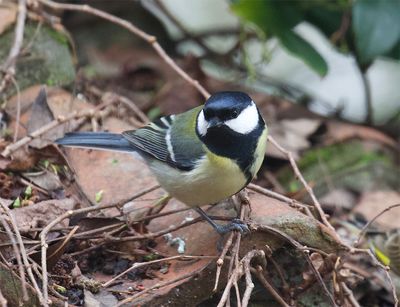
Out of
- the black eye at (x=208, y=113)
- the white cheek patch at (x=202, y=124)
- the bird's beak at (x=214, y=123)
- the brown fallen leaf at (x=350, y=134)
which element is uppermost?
the black eye at (x=208, y=113)

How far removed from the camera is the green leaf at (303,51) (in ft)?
13.7

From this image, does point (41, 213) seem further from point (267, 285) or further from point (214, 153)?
point (267, 285)

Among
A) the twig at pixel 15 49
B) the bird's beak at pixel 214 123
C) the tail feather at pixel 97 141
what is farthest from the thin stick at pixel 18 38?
the bird's beak at pixel 214 123

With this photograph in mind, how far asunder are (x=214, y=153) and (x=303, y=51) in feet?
4.86

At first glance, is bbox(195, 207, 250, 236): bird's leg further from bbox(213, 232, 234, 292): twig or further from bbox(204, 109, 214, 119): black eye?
A: bbox(204, 109, 214, 119): black eye

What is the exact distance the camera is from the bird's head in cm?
294

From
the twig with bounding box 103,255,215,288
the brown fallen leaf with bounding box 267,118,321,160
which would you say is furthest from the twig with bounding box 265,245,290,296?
the brown fallen leaf with bounding box 267,118,321,160

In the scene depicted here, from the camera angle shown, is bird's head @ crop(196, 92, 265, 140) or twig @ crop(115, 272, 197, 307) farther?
bird's head @ crop(196, 92, 265, 140)

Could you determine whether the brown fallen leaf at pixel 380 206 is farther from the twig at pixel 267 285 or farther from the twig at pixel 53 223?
the twig at pixel 53 223

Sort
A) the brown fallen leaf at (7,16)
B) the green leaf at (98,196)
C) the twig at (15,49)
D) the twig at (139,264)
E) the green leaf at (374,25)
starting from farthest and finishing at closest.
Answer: the green leaf at (374,25) < the brown fallen leaf at (7,16) < the twig at (15,49) < the green leaf at (98,196) < the twig at (139,264)

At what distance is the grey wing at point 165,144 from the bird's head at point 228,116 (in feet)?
0.30

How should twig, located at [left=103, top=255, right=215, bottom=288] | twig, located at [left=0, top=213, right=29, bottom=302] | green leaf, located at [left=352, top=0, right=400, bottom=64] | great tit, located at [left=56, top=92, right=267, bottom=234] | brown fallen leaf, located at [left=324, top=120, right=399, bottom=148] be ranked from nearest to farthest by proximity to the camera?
twig, located at [left=0, top=213, right=29, bottom=302]
twig, located at [left=103, top=255, right=215, bottom=288]
great tit, located at [left=56, top=92, right=267, bottom=234]
green leaf, located at [left=352, top=0, right=400, bottom=64]
brown fallen leaf, located at [left=324, top=120, right=399, bottom=148]

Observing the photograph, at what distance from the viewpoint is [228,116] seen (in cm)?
296

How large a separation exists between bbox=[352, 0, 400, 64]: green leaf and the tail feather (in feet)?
4.90
